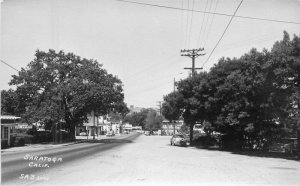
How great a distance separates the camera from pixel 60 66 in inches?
1869

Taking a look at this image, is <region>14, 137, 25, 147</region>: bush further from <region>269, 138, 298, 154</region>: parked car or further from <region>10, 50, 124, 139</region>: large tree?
<region>269, 138, 298, 154</region>: parked car

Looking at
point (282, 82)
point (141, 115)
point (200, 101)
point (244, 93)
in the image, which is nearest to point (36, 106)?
point (200, 101)

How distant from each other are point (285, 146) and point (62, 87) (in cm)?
2710

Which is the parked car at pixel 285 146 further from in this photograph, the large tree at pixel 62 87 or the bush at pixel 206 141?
the large tree at pixel 62 87

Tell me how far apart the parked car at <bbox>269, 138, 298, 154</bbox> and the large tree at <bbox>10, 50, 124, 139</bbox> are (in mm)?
22265

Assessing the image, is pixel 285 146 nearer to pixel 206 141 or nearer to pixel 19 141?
pixel 206 141

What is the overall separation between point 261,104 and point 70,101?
28710 millimetres

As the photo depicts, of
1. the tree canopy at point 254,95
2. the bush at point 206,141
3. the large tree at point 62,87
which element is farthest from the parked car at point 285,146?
the large tree at point 62,87

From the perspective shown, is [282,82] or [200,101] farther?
[200,101]

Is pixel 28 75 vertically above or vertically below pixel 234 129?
above

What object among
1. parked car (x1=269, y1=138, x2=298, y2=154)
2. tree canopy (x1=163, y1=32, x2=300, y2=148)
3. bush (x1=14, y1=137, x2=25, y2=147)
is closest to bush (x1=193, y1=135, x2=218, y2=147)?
tree canopy (x1=163, y1=32, x2=300, y2=148)

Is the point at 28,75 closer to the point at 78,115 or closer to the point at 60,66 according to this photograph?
the point at 60,66

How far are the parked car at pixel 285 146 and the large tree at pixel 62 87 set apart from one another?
73.0 ft

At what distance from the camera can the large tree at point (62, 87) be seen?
44.9 m
